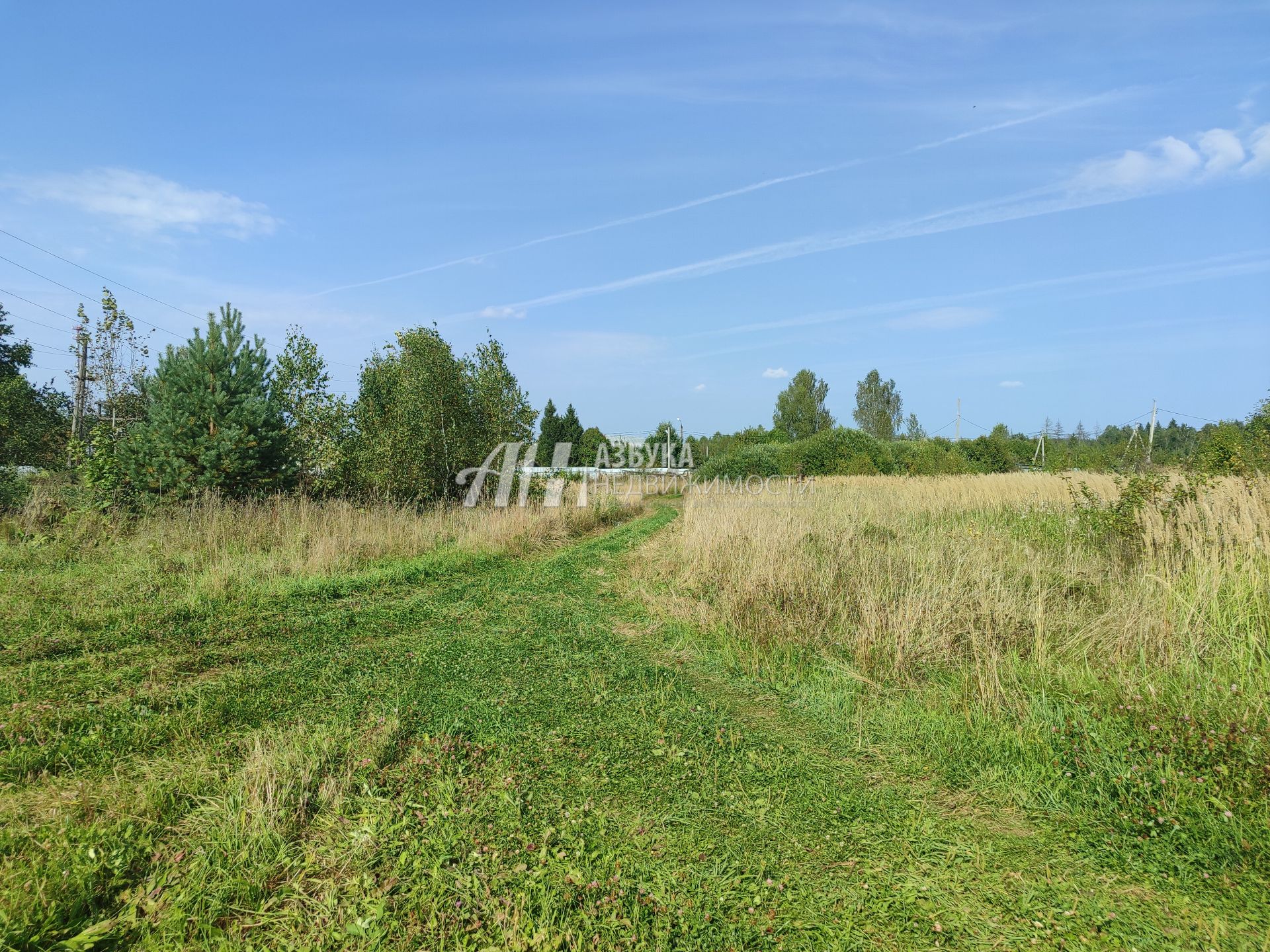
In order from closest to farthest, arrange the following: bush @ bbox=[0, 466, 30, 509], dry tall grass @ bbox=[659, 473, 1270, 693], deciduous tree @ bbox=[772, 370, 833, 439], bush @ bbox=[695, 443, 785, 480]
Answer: dry tall grass @ bbox=[659, 473, 1270, 693] < bush @ bbox=[0, 466, 30, 509] < bush @ bbox=[695, 443, 785, 480] < deciduous tree @ bbox=[772, 370, 833, 439]

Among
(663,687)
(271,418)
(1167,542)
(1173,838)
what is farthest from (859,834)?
(271,418)

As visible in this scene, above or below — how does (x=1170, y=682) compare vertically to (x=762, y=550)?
below

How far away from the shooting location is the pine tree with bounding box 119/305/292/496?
11.4 metres

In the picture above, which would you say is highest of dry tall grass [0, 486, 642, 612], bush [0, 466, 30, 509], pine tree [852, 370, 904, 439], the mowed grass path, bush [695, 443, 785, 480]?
pine tree [852, 370, 904, 439]

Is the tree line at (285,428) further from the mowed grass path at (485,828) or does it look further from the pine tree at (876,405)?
the pine tree at (876,405)

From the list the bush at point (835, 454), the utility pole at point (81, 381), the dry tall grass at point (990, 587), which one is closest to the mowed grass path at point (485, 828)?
the dry tall grass at point (990, 587)

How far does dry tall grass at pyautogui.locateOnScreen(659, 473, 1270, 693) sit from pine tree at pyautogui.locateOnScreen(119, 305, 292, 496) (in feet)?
27.2

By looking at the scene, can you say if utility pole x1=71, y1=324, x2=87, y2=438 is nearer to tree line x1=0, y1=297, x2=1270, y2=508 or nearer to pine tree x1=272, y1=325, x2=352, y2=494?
tree line x1=0, y1=297, x2=1270, y2=508

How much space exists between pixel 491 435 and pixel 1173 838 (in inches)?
604

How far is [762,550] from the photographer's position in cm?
754

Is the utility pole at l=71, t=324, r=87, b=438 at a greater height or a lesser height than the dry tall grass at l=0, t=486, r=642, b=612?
greater

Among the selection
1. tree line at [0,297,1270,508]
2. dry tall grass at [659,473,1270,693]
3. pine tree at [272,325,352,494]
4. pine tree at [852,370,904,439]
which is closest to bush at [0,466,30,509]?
tree line at [0,297,1270,508]

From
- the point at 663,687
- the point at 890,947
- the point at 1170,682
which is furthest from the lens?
the point at 663,687

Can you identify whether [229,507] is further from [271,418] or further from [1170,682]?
[1170,682]
